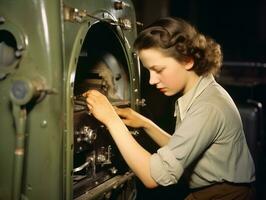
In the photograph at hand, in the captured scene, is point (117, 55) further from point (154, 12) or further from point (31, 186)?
point (154, 12)

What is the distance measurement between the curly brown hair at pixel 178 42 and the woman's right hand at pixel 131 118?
46 centimetres

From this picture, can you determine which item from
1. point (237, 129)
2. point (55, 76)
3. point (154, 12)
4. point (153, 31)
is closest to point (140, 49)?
point (153, 31)

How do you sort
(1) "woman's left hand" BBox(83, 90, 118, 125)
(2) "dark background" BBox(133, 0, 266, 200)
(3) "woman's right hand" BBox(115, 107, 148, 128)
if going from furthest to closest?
(2) "dark background" BBox(133, 0, 266, 200)
(3) "woman's right hand" BBox(115, 107, 148, 128)
(1) "woman's left hand" BBox(83, 90, 118, 125)

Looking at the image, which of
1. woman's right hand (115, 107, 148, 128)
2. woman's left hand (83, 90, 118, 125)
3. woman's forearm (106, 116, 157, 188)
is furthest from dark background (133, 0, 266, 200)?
woman's forearm (106, 116, 157, 188)

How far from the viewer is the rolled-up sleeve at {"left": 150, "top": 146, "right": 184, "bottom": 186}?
5.39ft

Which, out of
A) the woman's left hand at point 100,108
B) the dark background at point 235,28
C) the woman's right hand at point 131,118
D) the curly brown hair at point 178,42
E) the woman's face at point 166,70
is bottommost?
the woman's right hand at point 131,118

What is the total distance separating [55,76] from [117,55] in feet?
3.07

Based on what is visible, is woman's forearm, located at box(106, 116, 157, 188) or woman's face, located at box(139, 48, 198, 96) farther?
woman's face, located at box(139, 48, 198, 96)

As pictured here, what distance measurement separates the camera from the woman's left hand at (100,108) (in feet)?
5.82

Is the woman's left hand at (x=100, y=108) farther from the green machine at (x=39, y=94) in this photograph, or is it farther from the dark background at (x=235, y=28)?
the dark background at (x=235, y=28)

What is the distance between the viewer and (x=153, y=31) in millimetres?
1858

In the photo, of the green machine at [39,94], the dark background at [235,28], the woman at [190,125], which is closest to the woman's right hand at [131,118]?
the woman at [190,125]

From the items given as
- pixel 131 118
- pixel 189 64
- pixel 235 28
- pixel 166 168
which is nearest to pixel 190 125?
pixel 166 168

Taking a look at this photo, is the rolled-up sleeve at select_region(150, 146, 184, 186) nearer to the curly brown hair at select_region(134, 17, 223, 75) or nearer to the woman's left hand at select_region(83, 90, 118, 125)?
the woman's left hand at select_region(83, 90, 118, 125)
